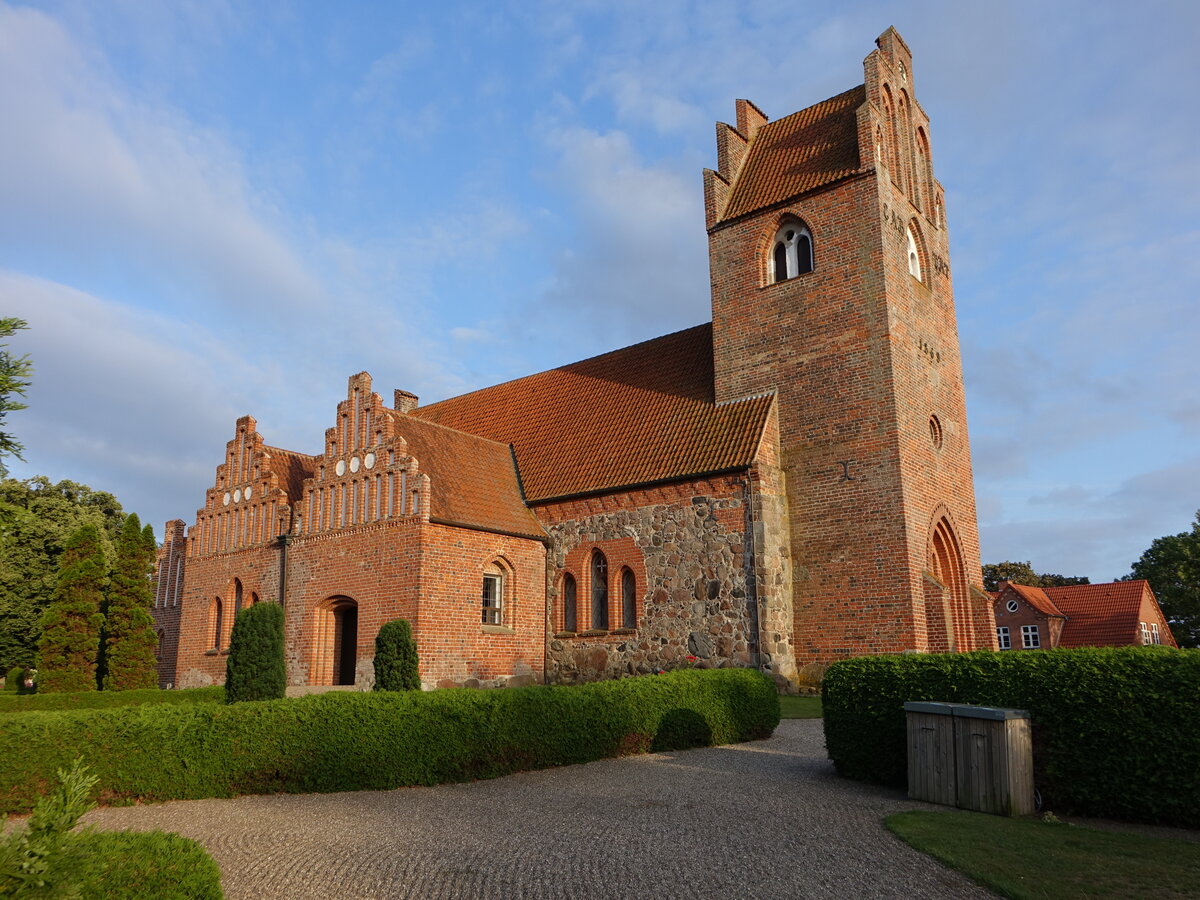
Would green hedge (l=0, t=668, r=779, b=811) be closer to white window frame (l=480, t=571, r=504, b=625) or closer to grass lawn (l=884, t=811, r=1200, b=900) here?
grass lawn (l=884, t=811, r=1200, b=900)

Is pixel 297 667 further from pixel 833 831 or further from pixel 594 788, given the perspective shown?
pixel 833 831

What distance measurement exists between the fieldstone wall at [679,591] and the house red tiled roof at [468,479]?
2003 mm

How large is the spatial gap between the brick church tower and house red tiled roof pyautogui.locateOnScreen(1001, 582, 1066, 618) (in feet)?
81.1

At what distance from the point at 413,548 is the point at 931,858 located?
1290cm

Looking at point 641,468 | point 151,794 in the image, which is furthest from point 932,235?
point 151,794

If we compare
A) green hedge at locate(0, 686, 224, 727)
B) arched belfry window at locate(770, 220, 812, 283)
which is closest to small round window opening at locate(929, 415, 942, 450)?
arched belfry window at locate(770, 220, 812, 283)

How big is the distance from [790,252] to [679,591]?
27.1 ft

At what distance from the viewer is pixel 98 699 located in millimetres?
18859

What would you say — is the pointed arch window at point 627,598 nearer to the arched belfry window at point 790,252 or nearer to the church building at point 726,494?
the church building at point 726,494

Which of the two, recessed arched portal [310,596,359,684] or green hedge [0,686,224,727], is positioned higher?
recessed arched portal [310,596,359,684]

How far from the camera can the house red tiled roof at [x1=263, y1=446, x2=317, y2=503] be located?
75.5 feet

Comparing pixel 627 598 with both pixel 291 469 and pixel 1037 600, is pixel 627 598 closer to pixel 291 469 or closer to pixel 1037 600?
pixel 291 469

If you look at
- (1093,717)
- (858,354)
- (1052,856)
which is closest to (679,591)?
(858,354)

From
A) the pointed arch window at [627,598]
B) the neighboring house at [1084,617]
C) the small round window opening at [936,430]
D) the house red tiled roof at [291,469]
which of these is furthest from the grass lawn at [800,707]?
the neighboring house at [1084,617]
